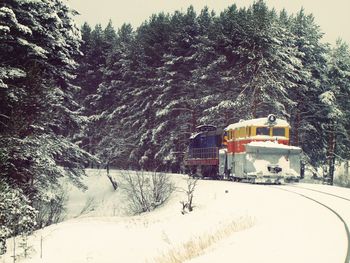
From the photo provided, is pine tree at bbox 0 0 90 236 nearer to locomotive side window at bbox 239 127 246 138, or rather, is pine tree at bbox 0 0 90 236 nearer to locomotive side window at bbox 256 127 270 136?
locomotive side window at bbox 239 127 246 138

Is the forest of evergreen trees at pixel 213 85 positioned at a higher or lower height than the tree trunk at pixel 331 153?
higher

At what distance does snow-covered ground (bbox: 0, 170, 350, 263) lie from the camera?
9.20 m

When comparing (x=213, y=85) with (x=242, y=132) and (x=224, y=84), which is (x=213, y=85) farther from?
(x=242, y=132)

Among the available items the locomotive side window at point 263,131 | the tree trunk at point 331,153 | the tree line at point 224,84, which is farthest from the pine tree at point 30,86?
the tree trunk at point 331,153

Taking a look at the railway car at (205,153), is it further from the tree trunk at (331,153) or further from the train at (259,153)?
the tree trunk at (331,153)

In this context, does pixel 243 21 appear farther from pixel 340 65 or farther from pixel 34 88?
pixel 34 88

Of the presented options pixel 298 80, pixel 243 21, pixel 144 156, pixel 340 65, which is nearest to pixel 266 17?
pixel 243 21

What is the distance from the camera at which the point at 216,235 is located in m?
13.0

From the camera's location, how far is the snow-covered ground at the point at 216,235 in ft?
30.2

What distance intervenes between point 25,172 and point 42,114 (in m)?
2.32

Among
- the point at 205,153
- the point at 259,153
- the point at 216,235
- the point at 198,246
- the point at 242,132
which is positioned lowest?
the point at 198,246

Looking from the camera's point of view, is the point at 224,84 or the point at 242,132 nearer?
the point at 242,132

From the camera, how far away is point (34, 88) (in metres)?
17.0

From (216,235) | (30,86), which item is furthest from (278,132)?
(216,235)
